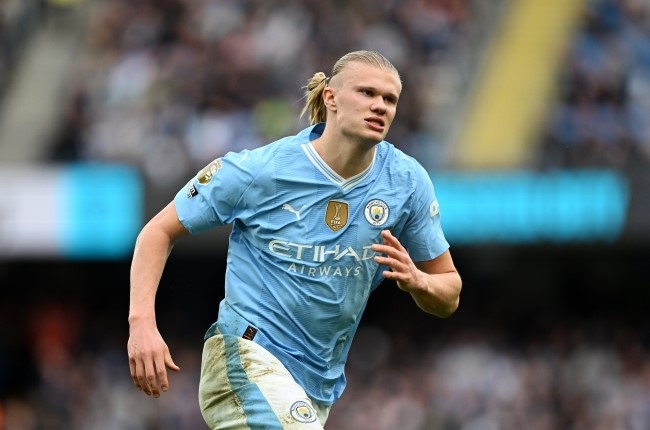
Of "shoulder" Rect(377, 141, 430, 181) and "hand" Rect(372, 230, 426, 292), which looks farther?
"shoulder" Rect(377, 141, 430, 181)

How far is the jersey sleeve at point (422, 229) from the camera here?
21.4 ft

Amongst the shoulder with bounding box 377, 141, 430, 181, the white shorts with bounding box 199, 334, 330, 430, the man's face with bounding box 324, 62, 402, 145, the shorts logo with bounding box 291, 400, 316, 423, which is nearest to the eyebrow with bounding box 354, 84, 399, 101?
the man's face with bounding box 324, 62, 402, 145

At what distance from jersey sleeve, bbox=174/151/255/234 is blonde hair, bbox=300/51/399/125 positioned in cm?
51

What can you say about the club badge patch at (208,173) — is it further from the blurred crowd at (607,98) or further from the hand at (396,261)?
the blurred crowd at (607,98)

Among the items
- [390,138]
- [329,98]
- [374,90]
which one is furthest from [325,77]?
[390,138]

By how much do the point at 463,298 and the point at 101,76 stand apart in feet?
18.6

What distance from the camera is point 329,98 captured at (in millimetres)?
6465

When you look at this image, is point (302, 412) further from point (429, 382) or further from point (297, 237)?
point (429, 382)

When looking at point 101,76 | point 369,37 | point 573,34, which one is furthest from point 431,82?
point 101,76

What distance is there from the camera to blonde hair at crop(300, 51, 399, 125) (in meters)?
6.37

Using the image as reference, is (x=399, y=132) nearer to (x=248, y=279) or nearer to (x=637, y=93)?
(x=637, y=93)

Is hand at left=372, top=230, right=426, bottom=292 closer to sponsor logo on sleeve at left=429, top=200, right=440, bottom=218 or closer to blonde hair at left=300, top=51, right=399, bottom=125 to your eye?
sponsor logo on sleeve at left=429, top=200, right=440, bottom=218

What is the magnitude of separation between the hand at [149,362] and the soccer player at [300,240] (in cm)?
38

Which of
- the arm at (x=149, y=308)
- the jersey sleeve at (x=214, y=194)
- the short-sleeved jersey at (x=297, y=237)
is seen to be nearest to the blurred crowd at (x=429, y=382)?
the short-sleeved jersey at (x=297, y=237)
